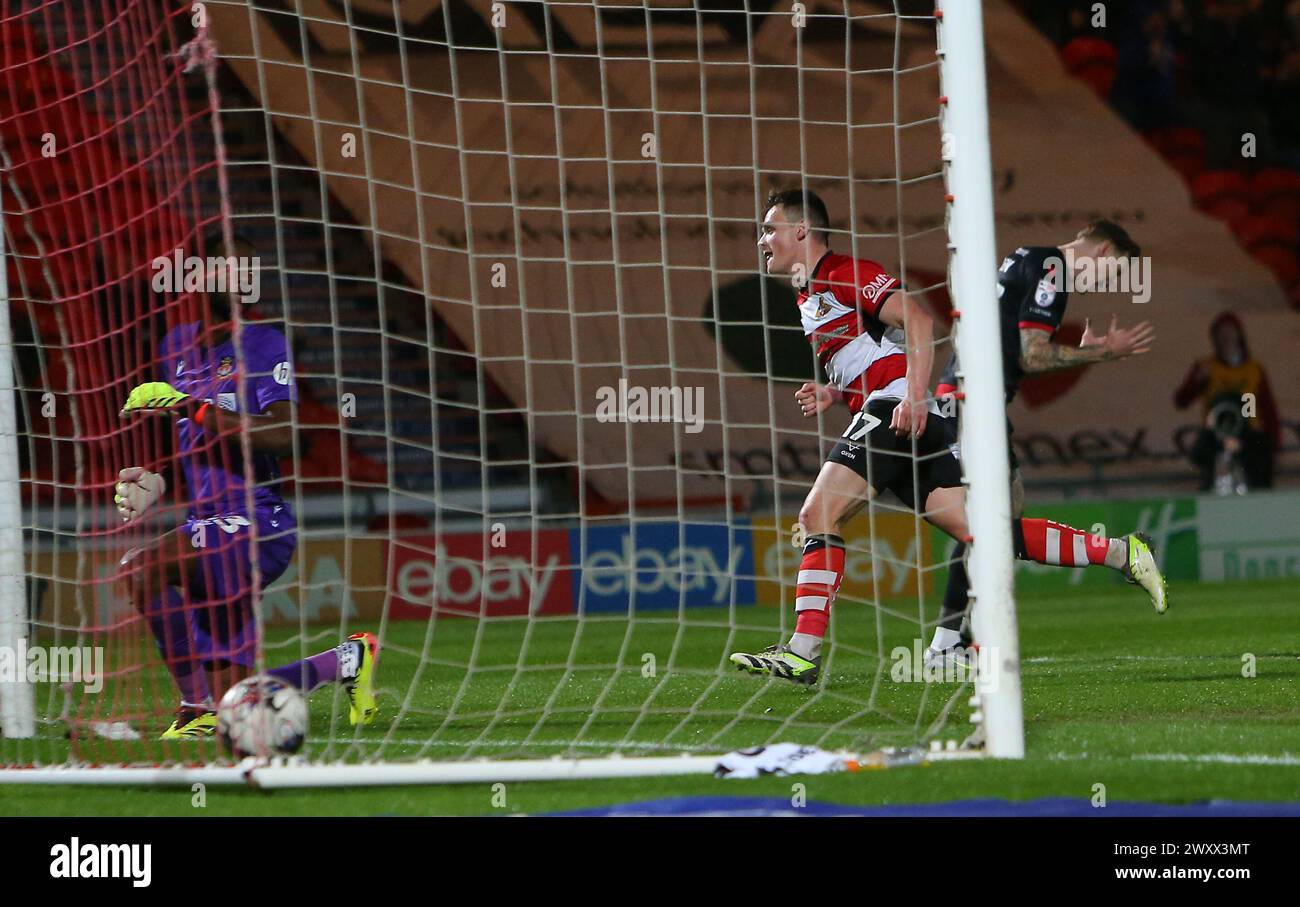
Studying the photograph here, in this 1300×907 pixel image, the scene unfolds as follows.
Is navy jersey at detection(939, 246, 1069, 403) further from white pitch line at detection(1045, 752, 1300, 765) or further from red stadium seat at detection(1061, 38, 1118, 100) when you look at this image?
red stadium seat at detection(1061, 38, 1118, 100)

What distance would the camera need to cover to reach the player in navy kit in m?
5.00

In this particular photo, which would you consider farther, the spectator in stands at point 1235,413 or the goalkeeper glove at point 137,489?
the spectator in stands at point 1235,413

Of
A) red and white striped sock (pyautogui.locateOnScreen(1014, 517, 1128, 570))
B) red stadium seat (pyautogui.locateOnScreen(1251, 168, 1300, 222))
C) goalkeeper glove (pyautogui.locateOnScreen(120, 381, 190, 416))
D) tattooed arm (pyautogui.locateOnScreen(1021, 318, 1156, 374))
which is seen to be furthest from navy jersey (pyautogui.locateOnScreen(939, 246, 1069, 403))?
red stadium seat (pyautogui.locateOnScreen(1251, 168, 1300, 222))

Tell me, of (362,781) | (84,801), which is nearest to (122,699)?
(84,801)

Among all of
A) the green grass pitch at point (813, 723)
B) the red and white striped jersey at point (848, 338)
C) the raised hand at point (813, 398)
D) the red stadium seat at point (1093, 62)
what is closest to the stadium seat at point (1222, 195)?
the red stadium seat at point (1093, 62)

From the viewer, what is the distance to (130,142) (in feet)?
43.3

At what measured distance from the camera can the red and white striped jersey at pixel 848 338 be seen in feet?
19.0

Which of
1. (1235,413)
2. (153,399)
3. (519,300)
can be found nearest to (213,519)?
(153,399)

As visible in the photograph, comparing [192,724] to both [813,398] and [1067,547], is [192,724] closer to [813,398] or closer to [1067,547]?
[813,398]

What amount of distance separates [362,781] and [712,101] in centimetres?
1089

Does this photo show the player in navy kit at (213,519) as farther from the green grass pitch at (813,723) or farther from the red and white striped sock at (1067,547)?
the red and white striped sock at (1067,547)

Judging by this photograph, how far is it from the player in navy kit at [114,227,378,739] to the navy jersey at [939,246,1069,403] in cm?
271

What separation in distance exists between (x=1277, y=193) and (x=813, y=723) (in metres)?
13.0
